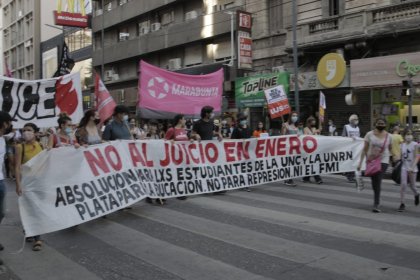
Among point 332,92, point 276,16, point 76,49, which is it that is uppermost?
point 76,49

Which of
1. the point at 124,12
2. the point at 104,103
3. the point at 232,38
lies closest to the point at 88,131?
the point at 104,103

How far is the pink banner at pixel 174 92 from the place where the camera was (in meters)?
11.5

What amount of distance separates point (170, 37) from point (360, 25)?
16827mm

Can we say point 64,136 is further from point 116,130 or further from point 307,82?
point 307,82

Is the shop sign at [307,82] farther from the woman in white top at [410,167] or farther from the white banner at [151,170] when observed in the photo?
the woman in white top at [410,167]

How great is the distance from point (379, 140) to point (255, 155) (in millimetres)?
3181

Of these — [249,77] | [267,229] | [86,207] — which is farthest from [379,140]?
[249,77]

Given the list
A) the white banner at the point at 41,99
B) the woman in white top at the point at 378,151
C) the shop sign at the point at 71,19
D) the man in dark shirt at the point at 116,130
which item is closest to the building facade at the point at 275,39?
the shop sign at the point at 71,19

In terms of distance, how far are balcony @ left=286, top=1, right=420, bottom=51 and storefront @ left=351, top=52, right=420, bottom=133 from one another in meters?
1.14

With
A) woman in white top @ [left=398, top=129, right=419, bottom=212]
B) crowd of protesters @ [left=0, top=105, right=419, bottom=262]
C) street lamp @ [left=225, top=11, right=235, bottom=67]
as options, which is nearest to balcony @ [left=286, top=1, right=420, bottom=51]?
street lamp @ [left=225, top=11, right=235, bottom=67]

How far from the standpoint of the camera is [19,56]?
75.1 metres

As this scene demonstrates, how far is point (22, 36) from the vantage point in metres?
72.8

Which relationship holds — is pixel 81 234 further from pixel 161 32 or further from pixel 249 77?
pixel 161 32

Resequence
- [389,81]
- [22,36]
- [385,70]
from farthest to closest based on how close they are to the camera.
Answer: [22,36], [385,70], [389,81]
